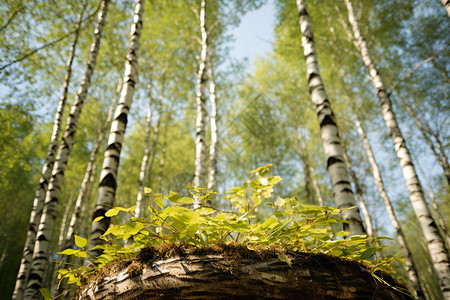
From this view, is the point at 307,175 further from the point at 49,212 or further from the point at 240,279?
the point at 240,279

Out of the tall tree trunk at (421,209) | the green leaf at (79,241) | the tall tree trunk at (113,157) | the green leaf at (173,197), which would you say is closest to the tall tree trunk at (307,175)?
the tall tree trunk at (421,209)

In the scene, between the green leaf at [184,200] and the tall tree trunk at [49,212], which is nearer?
the green leaf at [184,200]

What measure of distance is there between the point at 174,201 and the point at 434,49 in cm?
1486

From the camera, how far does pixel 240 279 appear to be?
0.90 meters

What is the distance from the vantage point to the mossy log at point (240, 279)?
883 millimetres

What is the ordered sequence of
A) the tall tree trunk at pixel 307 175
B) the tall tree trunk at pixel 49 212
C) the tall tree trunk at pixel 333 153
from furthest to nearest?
1. the tall tree trunk at pixel 307 175
2. the tall tree trunk at pixel 49 212
3. the tall tree trunk at pixel 333 153

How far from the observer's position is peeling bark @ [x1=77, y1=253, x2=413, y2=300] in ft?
2.89

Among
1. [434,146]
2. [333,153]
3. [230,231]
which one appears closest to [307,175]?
[434,146]

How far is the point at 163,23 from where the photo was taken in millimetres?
11617

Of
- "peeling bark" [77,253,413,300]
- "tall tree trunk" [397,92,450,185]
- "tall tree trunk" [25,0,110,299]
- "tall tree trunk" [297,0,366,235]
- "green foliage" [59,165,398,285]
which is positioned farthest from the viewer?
"tall tree trunk" [397,92,450,185]

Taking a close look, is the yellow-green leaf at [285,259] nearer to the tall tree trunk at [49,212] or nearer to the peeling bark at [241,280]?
the peeling bark at [241,280]

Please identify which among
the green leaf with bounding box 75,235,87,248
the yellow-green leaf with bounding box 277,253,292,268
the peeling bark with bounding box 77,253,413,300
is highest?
the green leaf with bounding box 75,235,87,248

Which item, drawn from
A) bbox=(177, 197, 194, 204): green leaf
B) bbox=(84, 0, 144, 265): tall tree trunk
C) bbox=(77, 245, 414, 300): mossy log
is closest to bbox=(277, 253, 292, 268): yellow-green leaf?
bbox=(77, 245, 414, 300): mossy log

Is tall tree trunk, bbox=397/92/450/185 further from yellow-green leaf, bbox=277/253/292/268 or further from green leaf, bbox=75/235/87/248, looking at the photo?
green leaf, bbox=75/235/87/248
